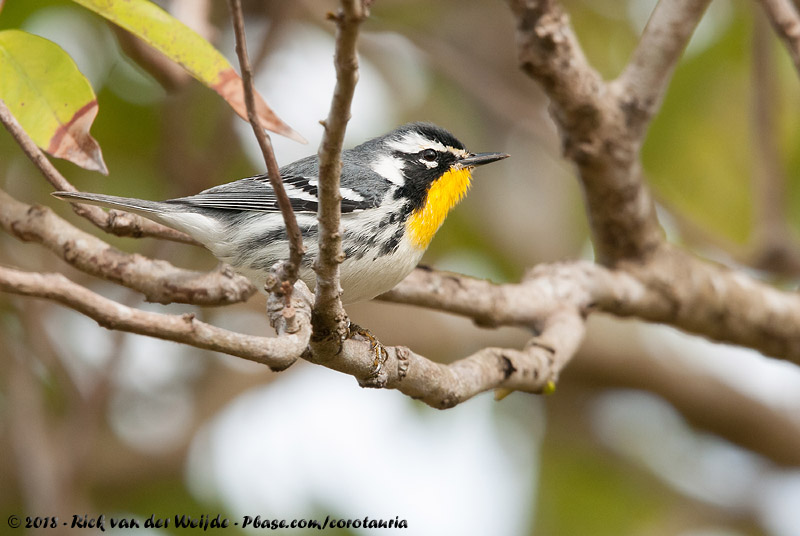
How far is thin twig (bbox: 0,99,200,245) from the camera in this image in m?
2.37

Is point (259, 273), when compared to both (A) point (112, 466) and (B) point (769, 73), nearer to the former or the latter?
(A) point (112, 466)

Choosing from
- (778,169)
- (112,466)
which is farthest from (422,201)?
(112,466)

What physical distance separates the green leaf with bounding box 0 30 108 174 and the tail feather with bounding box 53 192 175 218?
21cm

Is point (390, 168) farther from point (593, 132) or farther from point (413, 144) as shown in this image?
point (593, 132)

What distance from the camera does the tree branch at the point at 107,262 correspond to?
121 inches

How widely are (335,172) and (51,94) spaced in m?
1.07

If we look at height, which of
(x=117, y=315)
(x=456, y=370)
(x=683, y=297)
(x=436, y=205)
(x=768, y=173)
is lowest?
(x=117, y=315)

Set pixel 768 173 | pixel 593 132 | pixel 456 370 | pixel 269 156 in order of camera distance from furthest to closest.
A: pixel 768 173, pixel 593 132, pixel 456 370, pixel 269 156

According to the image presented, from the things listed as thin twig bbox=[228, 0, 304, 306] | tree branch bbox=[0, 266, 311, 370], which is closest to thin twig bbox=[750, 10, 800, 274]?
thin twig bbox=[228, 0, 304, 306]

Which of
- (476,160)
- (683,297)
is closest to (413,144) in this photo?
(476,160)

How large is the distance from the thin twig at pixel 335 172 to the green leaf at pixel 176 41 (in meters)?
0.44

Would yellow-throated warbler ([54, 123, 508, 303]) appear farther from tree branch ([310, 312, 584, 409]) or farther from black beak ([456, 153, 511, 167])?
tree branch ([310, 312, 584, 409])

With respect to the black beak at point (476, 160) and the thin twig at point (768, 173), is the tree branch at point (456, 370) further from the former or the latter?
the thin twig at point (768, 173)

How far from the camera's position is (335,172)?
6.34ft
